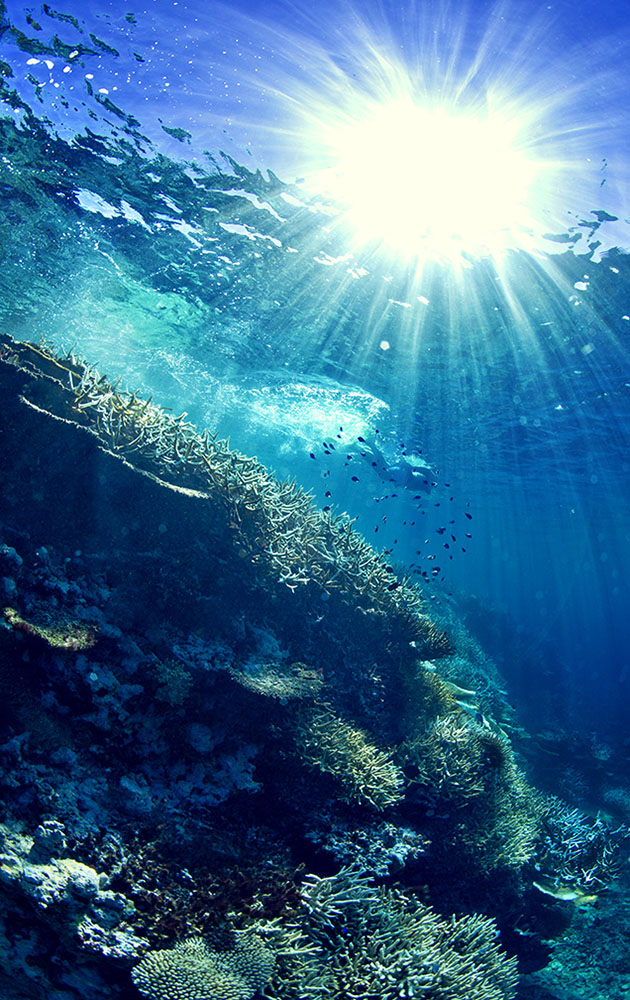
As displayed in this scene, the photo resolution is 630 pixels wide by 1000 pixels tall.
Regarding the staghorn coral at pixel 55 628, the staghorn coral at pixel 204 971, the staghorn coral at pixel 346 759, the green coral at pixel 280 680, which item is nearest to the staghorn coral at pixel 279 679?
the green coral at pixel 280 680

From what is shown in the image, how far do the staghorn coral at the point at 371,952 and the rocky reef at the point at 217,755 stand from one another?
0.02 meters

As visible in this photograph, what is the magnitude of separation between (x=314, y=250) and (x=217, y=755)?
1328 centimetres

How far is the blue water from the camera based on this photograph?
801cm

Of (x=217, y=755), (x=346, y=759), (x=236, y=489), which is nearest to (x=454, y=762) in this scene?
(x=346, y=759)

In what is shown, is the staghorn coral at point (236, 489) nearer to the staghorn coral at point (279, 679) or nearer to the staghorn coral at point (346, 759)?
the staghorn coral at point (279, 679)

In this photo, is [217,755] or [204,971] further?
[217,755]

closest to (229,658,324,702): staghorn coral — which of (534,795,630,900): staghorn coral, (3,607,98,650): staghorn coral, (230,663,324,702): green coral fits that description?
(230,663,324,702): green coral

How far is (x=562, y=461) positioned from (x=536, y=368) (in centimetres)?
1113

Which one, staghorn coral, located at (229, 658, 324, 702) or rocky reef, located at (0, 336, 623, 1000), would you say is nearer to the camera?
rocky reef, located at (0, 336, 623, 1000)

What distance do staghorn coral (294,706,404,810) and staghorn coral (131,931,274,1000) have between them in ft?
5.90

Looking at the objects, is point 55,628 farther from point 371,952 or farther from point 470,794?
point 470,794

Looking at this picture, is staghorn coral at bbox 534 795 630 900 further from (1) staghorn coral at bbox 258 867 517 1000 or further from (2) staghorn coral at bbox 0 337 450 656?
(2) staghorn coral at bbox 0 337 450 656

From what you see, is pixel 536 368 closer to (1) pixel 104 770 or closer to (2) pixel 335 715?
(2) pixel 335 715

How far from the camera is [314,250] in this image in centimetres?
1391
